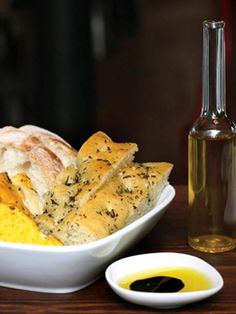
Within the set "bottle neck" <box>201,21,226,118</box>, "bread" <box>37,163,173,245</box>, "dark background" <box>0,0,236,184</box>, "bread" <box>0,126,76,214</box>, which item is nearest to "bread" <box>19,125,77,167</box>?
"bread" <box>0,126,76,214</box>


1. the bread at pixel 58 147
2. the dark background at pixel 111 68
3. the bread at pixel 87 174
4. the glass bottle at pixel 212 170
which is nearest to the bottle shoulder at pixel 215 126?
the glass bottle at pixel 212 170

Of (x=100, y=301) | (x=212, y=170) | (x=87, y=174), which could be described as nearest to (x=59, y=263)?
(x=100, y=301)

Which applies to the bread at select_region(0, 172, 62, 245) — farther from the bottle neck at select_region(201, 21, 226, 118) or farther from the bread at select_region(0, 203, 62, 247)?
the bottle neck at select_region(201, 21, 226, 118)

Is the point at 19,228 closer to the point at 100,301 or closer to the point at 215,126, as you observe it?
the point at 100,301

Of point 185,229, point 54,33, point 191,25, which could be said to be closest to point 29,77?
point 54,33

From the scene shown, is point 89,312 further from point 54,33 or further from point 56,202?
point 54,33
